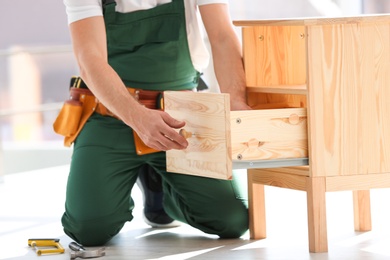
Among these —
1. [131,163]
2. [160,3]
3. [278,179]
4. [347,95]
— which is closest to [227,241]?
[278,179]

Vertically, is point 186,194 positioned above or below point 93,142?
below

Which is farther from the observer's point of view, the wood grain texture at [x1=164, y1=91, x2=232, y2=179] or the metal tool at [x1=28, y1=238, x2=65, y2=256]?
the metal tool at [x1=28, y1=238, x2=65, y2=256]

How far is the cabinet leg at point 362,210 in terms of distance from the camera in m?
2.52

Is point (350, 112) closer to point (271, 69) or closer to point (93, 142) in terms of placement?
point (271, 69)

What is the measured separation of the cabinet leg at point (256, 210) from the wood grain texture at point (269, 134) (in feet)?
1.04

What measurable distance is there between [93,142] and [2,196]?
3.88 ft

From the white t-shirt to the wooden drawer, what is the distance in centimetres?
39

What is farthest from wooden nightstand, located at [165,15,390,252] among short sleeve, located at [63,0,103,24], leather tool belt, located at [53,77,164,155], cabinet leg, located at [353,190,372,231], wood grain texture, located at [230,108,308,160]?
leather tool belt, located at [53,77,164,155]

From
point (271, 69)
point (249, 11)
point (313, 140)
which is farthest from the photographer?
point (249, 11)

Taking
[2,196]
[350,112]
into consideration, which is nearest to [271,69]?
[350,112]

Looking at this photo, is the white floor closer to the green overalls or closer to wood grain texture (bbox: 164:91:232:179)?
the green overalls

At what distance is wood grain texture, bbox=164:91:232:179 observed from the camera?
2.12m

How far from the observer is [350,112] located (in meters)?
2.22

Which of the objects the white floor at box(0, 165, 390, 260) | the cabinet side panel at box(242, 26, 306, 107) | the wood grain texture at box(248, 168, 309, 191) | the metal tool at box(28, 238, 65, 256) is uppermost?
the cabinet side panel at box(242, 26, 306, 107)
